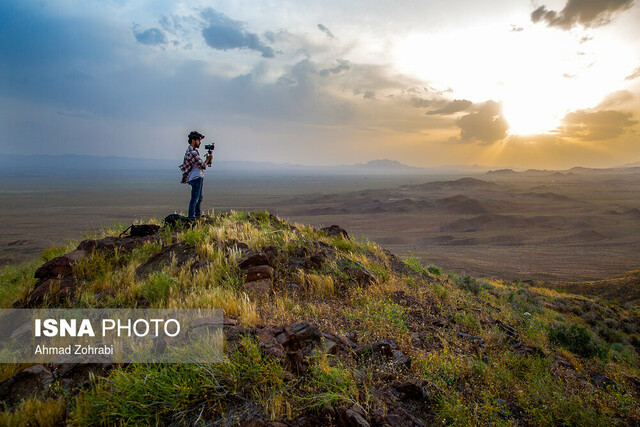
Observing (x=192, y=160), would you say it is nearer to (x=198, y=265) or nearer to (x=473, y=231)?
(x=198, y=265)

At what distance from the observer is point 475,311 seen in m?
5.55

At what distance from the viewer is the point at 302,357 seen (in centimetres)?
271

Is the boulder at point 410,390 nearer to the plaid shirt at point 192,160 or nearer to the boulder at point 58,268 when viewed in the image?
the boulder at point 58,268

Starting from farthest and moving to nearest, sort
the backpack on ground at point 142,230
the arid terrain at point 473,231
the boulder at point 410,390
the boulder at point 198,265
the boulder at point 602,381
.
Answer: the arid terrain at point 473,231, the backpack on ground at point 142,230, the boulder at point 198,265, the boulder at point 602,381, the boulder at point 410,390

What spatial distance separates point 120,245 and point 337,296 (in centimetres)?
451

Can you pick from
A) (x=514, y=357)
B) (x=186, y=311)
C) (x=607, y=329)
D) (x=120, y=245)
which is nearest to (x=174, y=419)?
(x=186, y=311)

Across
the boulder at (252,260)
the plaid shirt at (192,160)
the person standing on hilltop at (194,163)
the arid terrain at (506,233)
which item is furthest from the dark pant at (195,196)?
the arid terrain at (506,233)

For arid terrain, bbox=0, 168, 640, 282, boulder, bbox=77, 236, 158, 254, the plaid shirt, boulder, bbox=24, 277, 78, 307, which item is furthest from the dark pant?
arid terrain, bbox=0, 168, 640, 282

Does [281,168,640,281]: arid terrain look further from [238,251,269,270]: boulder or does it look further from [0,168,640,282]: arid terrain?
[238,251,269,270]: boulder

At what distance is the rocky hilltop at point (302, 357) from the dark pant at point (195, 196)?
1462 mm

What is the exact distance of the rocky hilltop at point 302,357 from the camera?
7.43 feet

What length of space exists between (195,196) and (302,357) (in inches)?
242

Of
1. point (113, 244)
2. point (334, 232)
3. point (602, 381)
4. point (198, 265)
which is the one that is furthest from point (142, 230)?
point (602, 381)

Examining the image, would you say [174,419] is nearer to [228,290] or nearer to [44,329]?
[228,290]
